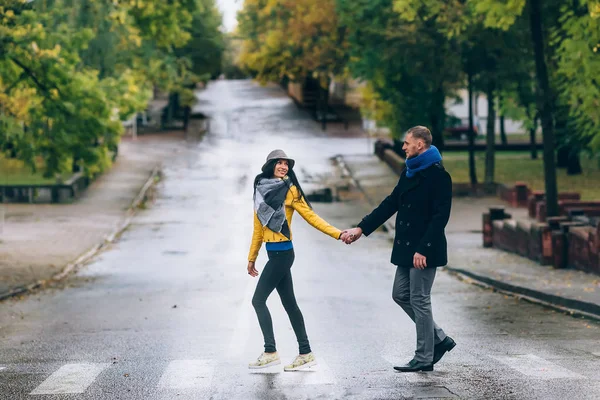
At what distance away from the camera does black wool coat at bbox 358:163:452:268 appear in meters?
9.45

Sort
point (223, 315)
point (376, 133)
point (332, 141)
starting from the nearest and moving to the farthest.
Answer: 1. point (223, 315)
2. point (376, 133)
3. point (332, 141)

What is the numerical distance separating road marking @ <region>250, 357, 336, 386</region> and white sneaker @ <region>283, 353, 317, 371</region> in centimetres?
4

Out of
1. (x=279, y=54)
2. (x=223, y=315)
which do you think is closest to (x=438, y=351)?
(x=223, y=315)

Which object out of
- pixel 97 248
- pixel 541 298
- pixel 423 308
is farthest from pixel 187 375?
pixel 97 248

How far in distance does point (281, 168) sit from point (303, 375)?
172 centimetres

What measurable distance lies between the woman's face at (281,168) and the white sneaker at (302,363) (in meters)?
1.54

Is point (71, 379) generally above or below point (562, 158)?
above

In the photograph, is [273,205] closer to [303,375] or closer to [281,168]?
[281,168]

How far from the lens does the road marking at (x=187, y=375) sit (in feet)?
30.2

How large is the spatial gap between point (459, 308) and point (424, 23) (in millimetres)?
23059

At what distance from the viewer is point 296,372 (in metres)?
9.80

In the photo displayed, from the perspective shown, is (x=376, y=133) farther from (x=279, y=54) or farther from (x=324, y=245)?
(x=324, y=245)

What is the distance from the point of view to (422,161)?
952 centimetres

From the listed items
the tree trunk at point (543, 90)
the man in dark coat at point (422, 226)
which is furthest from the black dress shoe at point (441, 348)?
the tree trunk at point (543, 90)
